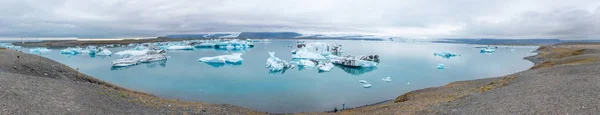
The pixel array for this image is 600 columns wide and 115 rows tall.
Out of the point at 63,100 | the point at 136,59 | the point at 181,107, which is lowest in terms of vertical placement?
the point at 181,107

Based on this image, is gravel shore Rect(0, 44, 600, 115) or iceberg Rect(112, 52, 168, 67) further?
iceberg Rect(112, 52, 168, 67)

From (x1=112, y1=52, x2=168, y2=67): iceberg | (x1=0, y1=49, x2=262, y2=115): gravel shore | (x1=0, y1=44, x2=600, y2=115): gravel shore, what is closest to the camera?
(x1=0, y1=49, x2=262, y2=115): gravel shore

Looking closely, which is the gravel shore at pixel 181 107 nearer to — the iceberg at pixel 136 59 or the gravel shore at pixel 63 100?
the gravel shore at pixel 63 100

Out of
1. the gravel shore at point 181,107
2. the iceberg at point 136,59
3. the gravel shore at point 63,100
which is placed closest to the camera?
the gravel shore at point 63,100

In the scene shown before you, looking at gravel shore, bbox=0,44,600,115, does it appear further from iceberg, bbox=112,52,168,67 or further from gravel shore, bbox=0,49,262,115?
iceberg, bbox=112,52,168,67

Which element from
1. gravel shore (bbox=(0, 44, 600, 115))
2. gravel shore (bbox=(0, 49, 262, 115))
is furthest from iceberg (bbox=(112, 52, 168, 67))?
gravel shore (bbox=(0, 44, 600, 115))

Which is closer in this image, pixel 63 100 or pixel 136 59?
pixel 63 100

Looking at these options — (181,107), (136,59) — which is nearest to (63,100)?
(181,107)

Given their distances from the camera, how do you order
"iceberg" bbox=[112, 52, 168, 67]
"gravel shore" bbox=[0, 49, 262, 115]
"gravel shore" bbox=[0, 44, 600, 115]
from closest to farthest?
"gravel shore" bbox=[0, 49, 262, 115], "gravel shore" bbox=[0, 44, 600, 115], "iceberg" bbox=[112, 52, 168, 67]

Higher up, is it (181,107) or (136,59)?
(136,59)

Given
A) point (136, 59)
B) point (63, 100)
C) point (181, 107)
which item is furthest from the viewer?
point (136, 59)

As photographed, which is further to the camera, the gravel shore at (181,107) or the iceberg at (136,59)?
the iceberg at (136,59)

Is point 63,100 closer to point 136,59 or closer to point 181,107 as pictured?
point 181,107

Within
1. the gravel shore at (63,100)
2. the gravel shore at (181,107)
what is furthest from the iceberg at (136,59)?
the gravel shore at (181,107)
